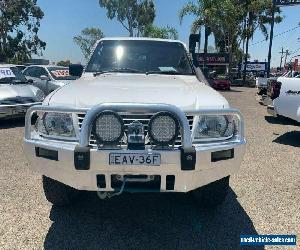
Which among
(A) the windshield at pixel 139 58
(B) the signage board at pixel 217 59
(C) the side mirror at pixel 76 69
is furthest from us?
(B) the signage board at pixel 217 59

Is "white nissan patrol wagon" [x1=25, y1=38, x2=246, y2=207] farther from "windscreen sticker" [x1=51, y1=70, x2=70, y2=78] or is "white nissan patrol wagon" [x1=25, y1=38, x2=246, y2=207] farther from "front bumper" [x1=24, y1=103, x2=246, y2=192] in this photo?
"windscreen sticker" [x1=51, y1=70, x2=70, y2=78]

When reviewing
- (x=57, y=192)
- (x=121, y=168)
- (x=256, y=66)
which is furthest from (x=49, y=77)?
(x=256, y=66)

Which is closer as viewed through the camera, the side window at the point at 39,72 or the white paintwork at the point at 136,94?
the white paintwork at the point at 136,94

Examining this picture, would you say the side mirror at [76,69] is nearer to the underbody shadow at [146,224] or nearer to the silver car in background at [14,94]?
the underbody shadow at [146,224]

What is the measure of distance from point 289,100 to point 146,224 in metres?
4.63

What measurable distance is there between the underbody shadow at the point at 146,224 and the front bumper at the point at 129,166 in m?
0.54

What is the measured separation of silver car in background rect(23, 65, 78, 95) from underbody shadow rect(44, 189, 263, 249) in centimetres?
800

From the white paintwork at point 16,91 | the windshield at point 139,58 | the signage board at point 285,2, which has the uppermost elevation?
the signage board at point 285,2

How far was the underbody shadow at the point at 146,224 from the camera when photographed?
3129 millimetres

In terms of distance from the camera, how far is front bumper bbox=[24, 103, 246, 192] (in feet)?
9.18

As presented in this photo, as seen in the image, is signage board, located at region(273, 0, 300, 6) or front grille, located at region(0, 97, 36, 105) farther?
signage board, located at region(273, 0, 300, 6)

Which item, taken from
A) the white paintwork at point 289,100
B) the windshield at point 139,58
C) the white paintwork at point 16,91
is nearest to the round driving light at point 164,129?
the windshield at point 139,58

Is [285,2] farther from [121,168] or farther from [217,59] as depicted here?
[121,168]

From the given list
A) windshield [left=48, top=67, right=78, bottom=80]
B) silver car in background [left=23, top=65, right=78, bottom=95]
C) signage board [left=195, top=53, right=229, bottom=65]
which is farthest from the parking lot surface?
signage board [left=195, top=53, right=229, bottom=65]
